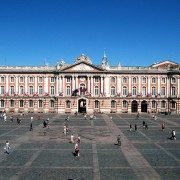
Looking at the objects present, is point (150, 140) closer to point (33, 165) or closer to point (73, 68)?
point (33, 165)

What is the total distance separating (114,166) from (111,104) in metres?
80.8

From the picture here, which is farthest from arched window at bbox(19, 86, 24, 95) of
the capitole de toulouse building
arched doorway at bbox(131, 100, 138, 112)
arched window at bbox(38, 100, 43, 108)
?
arched doorway at bbox(131, 100, 138, 112)

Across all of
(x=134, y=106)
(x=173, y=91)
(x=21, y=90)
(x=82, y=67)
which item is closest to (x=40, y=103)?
(x=21, y=90)

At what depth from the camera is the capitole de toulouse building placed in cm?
11356

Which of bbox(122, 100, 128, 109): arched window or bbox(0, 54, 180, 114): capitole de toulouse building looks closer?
bbox(0, 54, 180, 114): capitole de toulouse building

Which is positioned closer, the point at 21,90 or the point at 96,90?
the point at 21,90

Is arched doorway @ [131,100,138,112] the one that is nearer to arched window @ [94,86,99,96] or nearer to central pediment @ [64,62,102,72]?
arched window @ [94,86,99,96]

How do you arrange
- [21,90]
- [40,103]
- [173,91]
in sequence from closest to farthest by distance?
1. [40,103]
2. [21,90]
3. [173,91]

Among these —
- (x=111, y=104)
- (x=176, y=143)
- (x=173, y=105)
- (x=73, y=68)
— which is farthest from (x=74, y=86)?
Answer: (x=176, y=143)

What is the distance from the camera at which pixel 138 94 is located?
11456 centimetres

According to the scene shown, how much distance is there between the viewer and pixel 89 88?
114 metres

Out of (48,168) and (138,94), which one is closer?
(48,168)

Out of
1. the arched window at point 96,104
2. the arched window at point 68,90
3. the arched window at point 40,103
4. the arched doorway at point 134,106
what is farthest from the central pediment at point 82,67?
the arched doorway at point 134,106

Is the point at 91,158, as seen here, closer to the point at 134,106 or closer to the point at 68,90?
the point at 68,90
